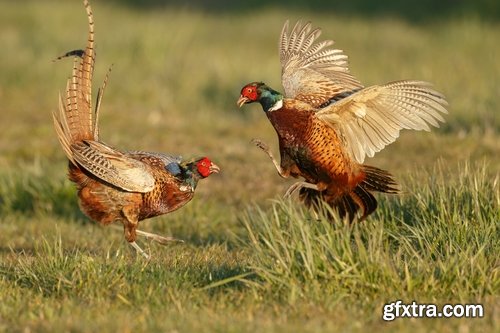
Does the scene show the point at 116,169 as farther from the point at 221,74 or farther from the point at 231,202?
the point at 221,74

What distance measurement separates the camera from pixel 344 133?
674 centimetres

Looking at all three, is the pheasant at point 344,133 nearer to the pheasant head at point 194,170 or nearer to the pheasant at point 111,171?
the pheasant head at point 194,170

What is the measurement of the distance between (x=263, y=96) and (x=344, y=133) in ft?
1.95

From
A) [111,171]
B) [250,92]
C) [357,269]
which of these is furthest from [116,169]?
[357,269]

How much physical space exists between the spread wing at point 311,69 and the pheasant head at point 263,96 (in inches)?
21.5

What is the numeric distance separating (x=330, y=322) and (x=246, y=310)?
49cm

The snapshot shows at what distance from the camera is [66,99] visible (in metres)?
6.87

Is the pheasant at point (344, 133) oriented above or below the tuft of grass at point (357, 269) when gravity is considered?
above

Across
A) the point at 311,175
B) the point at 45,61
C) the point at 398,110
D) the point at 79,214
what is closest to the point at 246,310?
the point at 311,175

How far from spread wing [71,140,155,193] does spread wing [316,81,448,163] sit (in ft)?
3.92

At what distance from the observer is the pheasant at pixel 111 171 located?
657 cm

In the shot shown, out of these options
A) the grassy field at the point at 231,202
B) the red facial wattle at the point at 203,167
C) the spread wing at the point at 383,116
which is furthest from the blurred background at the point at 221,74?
the red facial wattle at the point at 203,167

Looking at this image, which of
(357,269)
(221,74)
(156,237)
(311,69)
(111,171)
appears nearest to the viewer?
(357,269)

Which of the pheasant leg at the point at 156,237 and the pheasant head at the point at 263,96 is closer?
the pheasant head at the point at 263,96
